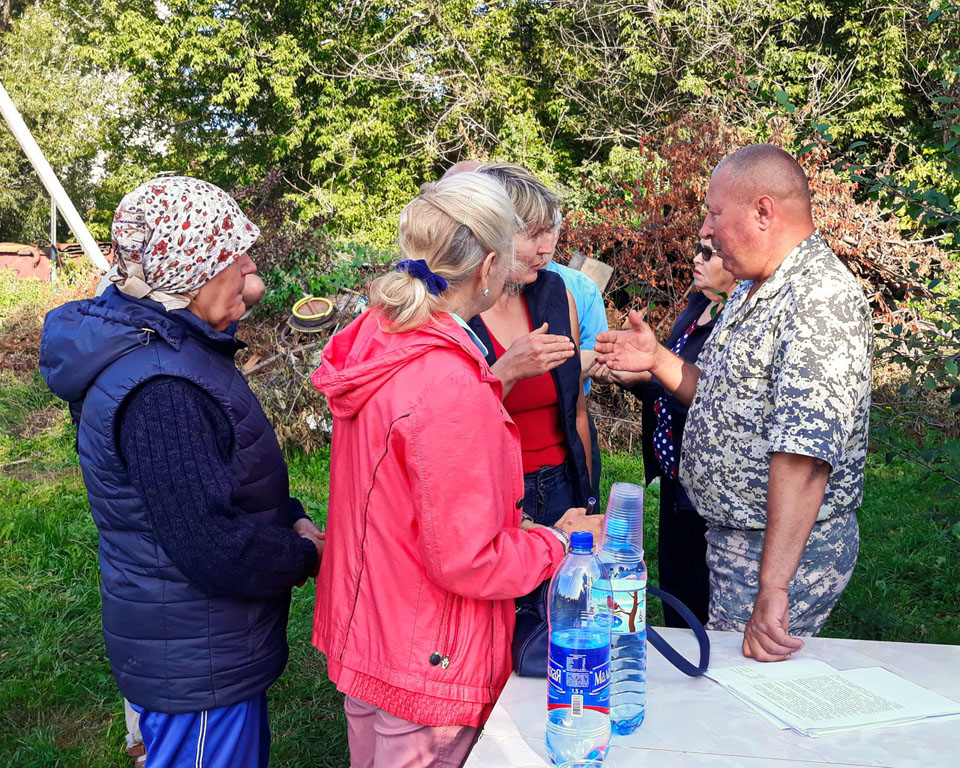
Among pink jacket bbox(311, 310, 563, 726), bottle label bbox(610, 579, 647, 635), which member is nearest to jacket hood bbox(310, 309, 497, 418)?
pink jacket bbox(311, 310, 563, 726)

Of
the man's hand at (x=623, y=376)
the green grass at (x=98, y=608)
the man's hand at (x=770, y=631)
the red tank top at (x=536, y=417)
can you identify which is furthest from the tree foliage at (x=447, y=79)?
the man's hand at (x=770, y=631)

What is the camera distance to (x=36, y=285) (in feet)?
52.9

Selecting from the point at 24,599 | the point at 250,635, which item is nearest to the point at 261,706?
the point at 250,635

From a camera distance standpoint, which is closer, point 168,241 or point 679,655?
point 679,655

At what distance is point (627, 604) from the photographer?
1.74 m

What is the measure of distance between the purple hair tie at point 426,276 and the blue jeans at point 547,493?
1355 mm

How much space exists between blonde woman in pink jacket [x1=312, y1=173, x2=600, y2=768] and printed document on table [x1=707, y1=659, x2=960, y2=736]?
20.0 inches

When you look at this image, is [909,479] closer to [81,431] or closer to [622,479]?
[622,479]

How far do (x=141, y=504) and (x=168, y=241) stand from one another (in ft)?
2.16

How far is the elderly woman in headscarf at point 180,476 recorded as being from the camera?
1.98m

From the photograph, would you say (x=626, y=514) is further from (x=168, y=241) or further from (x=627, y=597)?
(x=168, y=241)

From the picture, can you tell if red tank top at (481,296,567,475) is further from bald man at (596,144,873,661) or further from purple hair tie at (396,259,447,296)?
purple hair tie at (396,259,447,296)

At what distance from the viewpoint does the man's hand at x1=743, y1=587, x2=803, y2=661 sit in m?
2.01

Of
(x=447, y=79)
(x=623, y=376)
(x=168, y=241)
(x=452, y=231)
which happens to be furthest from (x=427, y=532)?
(x=447, y=79)
